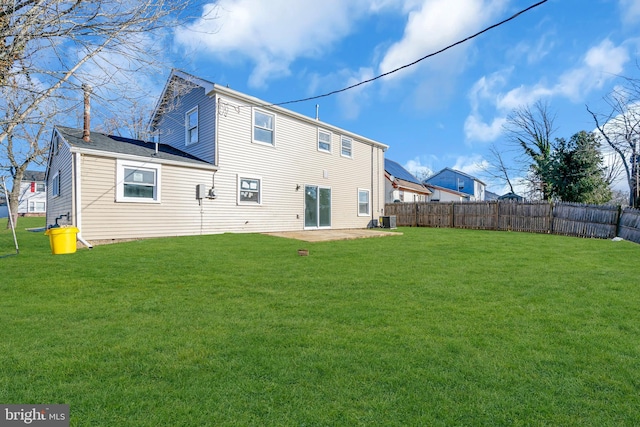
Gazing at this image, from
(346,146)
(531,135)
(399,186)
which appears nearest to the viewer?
(346,146)

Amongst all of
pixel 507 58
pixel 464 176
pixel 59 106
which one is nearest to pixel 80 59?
pixel 59 106

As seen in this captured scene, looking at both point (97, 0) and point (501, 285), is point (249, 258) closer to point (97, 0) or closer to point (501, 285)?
point (501, 285)

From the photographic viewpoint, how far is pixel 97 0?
5.14 metres

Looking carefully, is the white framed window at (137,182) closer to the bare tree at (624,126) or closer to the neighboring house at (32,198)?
the bare tree at (624,126)

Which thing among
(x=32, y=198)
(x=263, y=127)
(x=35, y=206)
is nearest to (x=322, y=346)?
(x=263, y=127)

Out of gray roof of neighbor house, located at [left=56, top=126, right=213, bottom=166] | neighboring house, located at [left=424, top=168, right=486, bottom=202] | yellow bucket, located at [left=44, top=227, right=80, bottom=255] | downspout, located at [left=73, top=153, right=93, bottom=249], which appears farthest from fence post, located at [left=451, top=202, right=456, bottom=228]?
neighboring house, located at [left=424, top=168, right=486, bottom=202]

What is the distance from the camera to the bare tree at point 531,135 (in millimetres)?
23875

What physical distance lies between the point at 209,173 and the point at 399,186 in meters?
16.7

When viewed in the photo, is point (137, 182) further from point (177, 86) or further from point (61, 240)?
point (177, 86)

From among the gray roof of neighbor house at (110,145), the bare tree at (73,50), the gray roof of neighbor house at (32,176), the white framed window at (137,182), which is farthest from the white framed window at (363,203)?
the gray roof of neighbor house at (32,176)

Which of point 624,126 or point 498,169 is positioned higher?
point 624,126

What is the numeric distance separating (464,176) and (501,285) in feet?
127

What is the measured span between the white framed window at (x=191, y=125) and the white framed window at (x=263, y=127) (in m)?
2.21

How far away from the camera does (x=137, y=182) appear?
9.64 m
